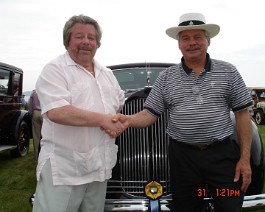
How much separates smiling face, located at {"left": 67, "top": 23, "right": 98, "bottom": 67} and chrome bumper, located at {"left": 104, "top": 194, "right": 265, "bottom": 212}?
3.74 feet

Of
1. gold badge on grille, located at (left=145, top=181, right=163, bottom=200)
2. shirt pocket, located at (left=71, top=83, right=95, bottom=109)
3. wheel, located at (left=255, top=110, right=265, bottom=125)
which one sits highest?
wheel, located at (left=255, top=110, right=265, bottom=125)

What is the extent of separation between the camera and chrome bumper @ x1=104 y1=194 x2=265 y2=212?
2732mm

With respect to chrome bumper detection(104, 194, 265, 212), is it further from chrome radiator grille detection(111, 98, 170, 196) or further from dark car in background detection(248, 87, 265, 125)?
dark car in background detection(248, 87, 265, 125)

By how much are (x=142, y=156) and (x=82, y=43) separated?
1172 mm

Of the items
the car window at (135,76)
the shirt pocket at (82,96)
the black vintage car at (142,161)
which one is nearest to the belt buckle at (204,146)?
the black vintage car at (142,161)

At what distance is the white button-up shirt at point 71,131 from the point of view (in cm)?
224

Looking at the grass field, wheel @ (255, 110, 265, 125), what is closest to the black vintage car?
the grass field

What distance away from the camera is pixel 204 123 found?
2.34 m

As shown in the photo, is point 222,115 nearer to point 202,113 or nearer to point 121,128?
point 202,113

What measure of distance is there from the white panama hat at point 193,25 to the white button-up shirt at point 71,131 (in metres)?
0.68

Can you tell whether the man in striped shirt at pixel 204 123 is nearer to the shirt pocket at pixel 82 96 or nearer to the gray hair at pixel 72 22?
the shirt pocket at pixel 82 96

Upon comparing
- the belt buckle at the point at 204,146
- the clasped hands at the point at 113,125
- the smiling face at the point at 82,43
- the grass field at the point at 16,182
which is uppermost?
the smiling face at the point at 82,43

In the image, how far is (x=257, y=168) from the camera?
118 inches

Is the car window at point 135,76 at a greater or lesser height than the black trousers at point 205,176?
greater
